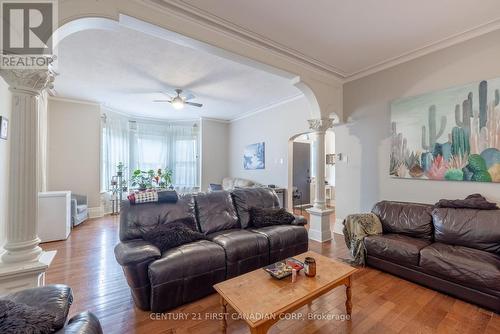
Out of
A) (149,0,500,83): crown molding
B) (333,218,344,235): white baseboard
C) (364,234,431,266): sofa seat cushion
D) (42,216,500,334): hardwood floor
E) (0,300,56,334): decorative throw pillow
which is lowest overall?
(42,216,500,334): hardwood floor

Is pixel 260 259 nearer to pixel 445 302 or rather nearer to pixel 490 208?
pixel 445 302

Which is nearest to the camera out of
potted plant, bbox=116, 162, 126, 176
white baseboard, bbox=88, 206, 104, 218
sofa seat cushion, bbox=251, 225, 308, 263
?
sofa seat cushion, bbox=251, 225, 308, 263

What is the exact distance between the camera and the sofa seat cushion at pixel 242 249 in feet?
7.91

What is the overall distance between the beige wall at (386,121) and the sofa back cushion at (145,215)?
3.00 m

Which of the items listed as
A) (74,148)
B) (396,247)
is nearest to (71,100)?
(74,148)

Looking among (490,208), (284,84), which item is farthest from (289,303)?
(284,84)

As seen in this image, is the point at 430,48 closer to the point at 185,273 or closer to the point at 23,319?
the point at 185,273

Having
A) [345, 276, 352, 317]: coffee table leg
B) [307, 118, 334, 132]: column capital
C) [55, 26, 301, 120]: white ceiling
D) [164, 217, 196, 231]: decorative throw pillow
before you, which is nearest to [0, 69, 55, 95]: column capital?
[55, 26, 301, 120]: white ceiling

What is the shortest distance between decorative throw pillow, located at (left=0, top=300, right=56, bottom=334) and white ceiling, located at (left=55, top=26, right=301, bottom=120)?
266 centimetres

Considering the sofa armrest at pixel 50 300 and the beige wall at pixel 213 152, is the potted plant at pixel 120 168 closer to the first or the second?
the beige wall at pixel 213 152

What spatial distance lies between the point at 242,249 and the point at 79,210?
4402 millimetres

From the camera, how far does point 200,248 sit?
2.27m

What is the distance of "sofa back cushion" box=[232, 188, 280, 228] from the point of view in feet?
10.6

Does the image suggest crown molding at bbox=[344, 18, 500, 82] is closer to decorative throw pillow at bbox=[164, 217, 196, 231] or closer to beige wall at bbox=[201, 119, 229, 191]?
decorative throw pillow at bbox=[164, 217, 196, 231]
